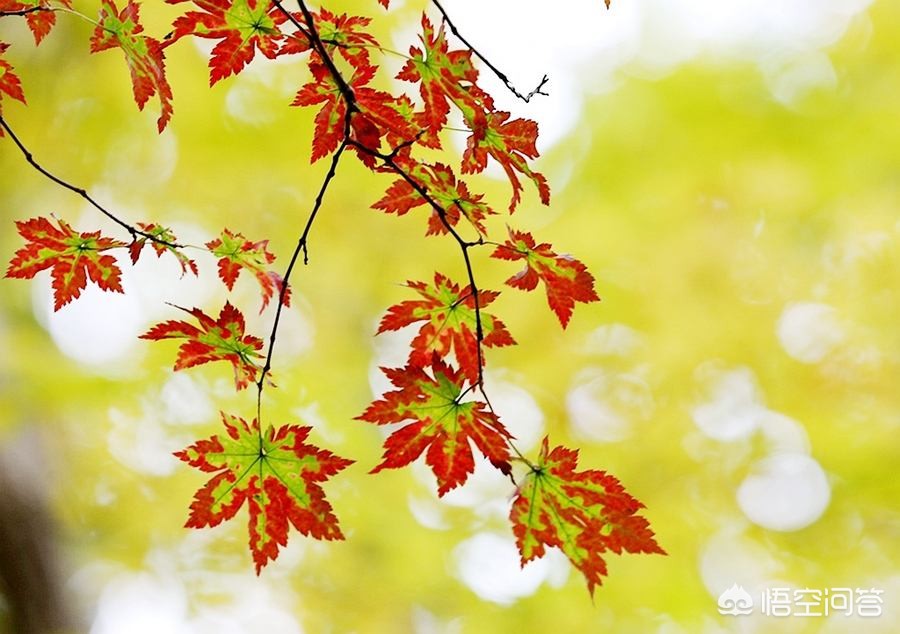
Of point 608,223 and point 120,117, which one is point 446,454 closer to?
point 608,223

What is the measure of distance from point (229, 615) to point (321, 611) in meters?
0.26

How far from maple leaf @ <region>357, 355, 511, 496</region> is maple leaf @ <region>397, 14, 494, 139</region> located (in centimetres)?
20

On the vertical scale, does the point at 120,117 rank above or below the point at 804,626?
above

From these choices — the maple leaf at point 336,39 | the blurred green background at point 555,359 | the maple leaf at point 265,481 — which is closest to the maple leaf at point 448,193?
the maple leaf at point 336,39

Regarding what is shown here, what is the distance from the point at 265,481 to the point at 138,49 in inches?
15.0

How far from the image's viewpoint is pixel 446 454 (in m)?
0.63

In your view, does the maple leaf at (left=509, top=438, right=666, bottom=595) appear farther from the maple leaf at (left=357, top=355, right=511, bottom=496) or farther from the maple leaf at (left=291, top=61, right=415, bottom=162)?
the maple leaf at (left=291, top=61, right=415, bottom=162)

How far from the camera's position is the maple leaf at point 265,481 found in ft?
2.12

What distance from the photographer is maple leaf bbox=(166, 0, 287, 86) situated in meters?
0.62

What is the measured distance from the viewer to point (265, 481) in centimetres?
67

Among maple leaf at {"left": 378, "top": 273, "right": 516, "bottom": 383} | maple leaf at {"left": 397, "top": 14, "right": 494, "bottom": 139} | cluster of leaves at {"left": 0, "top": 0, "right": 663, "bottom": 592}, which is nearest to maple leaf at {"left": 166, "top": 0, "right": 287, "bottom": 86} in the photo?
cluster of leaves at {"left": 0, "top": 0, "right": 663, "bottom": 592}

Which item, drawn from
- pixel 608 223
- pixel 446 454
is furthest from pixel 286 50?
pixel 608 223

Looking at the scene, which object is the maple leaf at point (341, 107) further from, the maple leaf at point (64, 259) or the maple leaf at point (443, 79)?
the maple leaf at point (64, 259)

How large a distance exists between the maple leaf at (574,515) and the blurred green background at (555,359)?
4.98ft
